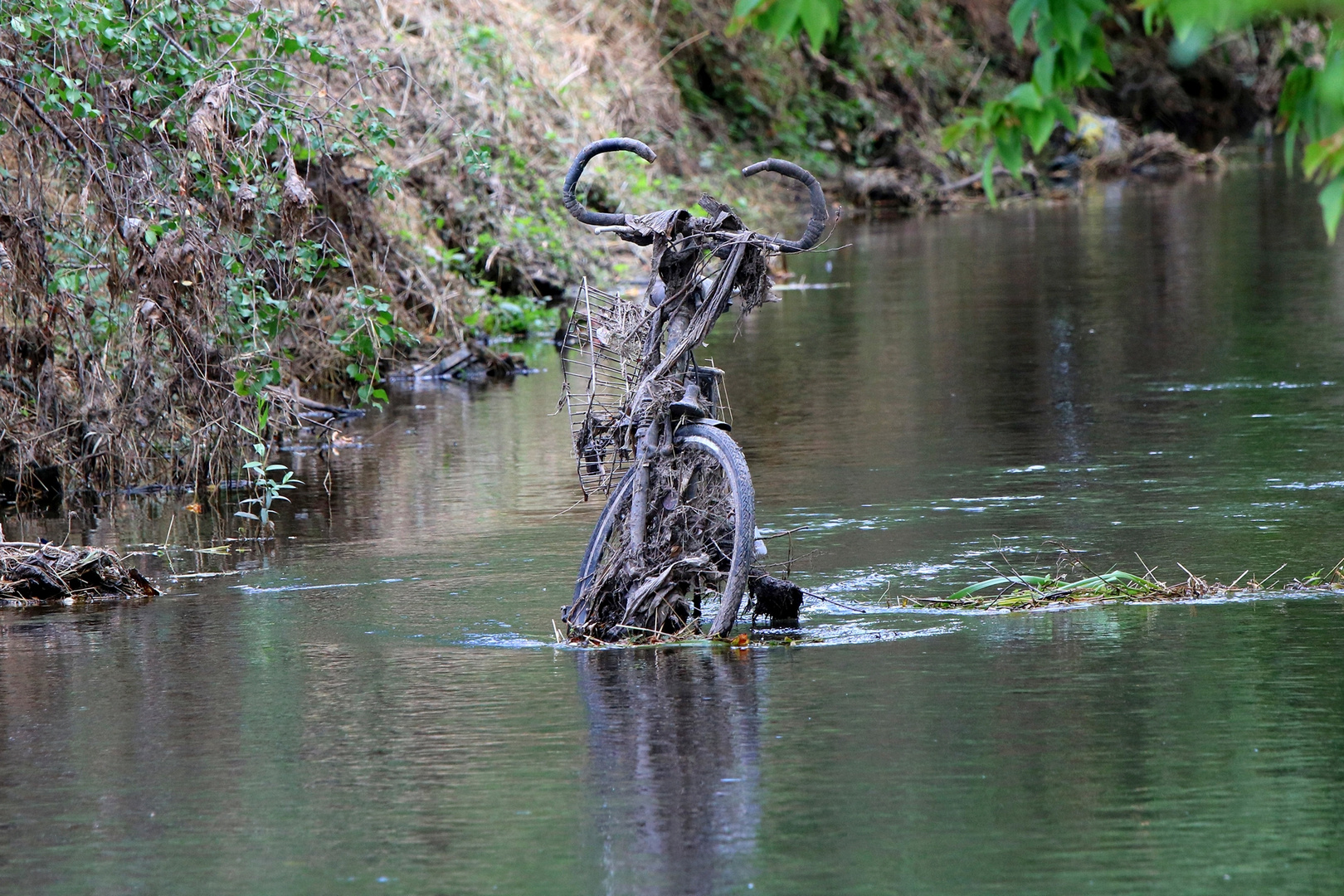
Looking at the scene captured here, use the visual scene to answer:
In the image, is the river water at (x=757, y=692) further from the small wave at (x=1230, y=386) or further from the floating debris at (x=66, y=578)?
the floating debris at (x=66, y=578)

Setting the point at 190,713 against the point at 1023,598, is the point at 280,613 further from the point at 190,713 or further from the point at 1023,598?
the point at 1023,598

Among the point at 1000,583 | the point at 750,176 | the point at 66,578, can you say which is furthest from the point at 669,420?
the point at 66,578

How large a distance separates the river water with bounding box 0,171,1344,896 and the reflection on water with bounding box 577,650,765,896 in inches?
0.7

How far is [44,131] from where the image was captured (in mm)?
11383

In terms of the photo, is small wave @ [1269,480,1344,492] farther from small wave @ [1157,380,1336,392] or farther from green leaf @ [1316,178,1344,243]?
green leaf @ [1316,178,1344,243]

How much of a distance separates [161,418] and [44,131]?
76.4 inches

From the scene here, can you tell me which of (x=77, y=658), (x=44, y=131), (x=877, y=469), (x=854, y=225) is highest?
(x=854, y=225)

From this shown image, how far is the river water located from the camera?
17.6ft

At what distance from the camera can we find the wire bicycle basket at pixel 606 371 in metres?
8.12

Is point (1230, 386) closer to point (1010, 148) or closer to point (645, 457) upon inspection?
point (645, 457)

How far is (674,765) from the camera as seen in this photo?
20.2ft

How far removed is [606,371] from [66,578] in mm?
3071

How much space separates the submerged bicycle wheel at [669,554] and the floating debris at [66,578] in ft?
8.35

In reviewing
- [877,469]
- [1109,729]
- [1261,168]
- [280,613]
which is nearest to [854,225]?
[1261,168]
